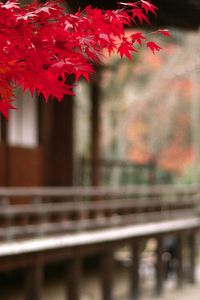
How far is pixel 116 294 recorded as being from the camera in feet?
39.9

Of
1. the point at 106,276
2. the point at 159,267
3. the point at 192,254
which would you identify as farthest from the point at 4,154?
the point at 192,254

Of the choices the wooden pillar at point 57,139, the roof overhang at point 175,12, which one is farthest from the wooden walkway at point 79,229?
the roof overhang at point 175,12

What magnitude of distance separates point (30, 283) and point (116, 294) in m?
4.31

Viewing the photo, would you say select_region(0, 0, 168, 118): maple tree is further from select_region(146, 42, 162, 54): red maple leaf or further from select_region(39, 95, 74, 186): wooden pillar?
select_region(39, 95, 74, 186): wooden pillar

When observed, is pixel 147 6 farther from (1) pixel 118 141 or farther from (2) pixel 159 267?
(1) pixel 118 141

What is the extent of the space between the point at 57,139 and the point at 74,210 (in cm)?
233

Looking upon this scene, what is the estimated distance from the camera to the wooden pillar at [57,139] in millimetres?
12895

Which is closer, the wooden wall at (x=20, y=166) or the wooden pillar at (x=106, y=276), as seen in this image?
the wooden pillar at (x=106, y=276)

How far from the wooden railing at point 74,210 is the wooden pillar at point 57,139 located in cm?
44

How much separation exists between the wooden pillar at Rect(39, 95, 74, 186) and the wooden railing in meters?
0.44

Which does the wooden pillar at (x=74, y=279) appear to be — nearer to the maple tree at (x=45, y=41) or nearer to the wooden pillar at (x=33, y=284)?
the wooden pillar at (x=33, y=284)

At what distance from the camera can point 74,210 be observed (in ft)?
38.0

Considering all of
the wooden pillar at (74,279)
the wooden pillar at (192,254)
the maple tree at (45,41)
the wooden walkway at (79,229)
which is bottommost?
the wooden pillar at (192,254)

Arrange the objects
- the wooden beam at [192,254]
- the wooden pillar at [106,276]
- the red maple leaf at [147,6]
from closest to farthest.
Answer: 1. the red maple leaf at [147,6]
2. the wooden pillar at [106,276]
3. the wooden beam at [192,254]
